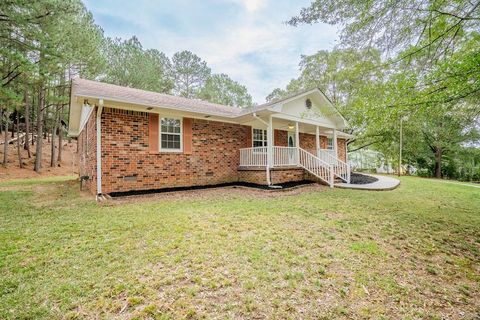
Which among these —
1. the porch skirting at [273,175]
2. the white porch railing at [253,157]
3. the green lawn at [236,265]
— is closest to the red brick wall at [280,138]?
the white porch railing at [253,157]

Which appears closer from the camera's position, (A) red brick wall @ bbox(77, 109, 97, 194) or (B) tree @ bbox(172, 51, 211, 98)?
(A) red brick wall @ bbox(77, 109, 97, 194)

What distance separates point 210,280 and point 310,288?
1086 mm

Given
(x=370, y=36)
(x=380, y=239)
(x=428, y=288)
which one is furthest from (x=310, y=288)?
(x=370, y=36)

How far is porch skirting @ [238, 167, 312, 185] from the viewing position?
30.8 ft

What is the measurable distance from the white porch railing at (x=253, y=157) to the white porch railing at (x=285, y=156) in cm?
48

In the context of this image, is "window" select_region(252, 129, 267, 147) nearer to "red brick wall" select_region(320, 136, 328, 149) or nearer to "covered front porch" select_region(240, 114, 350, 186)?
"covered front porch" select_region(240, 114, 350, 186)

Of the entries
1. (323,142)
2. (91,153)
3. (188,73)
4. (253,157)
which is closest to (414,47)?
(253,157)

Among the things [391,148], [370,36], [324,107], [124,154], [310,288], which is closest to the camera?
[310,288]

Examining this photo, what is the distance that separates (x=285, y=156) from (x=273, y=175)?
1.35 metres

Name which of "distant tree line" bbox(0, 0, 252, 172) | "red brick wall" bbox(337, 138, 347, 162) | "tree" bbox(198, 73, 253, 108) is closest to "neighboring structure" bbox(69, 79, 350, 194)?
"distant tree line" bbox(0, 0, 252, 172)

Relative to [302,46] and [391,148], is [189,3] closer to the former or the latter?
[302,46]

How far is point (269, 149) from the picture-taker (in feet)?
30.5

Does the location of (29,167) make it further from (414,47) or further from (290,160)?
(414,47)

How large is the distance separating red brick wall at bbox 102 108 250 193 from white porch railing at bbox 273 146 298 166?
1.84 meters
